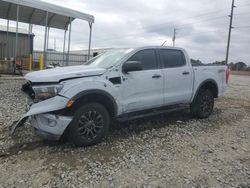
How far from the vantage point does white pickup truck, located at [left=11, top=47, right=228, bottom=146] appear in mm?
4344

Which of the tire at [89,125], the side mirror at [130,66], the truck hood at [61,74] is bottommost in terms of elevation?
the tire at [89,125]

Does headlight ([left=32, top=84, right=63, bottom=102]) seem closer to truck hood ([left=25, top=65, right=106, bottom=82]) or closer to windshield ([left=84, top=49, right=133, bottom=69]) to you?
truck hood ([left=25, top=65, right=106, bottom=82])

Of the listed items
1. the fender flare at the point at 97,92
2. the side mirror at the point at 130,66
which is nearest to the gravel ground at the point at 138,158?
the fender flare at the point at 97,92

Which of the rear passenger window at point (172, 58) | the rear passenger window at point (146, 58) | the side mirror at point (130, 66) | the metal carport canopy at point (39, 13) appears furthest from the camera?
the metal carport canopy at point (39, 13)

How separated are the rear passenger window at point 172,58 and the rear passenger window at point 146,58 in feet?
1.04

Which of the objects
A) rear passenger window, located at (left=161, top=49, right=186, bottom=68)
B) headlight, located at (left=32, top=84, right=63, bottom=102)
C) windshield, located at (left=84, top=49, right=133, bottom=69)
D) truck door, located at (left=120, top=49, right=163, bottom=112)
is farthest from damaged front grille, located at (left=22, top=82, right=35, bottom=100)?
rear passenger window, located at (left=161, top=49, right=186, bottom=68)

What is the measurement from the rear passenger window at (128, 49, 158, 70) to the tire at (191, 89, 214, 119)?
1772 mm

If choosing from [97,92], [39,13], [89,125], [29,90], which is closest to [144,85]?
[97,92]

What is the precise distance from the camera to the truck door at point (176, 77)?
19.4 feet

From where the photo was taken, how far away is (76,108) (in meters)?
4.49

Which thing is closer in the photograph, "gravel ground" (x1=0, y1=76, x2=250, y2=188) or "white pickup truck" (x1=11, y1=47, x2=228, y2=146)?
"gravel ground" (x1=0, y1=76, x2=250, y2=188)

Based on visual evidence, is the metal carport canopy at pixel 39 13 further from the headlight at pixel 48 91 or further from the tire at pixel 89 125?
the tire at pixel 89 125

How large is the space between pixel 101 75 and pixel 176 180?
7.26ft

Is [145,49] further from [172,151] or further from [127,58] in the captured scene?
[172,151]
